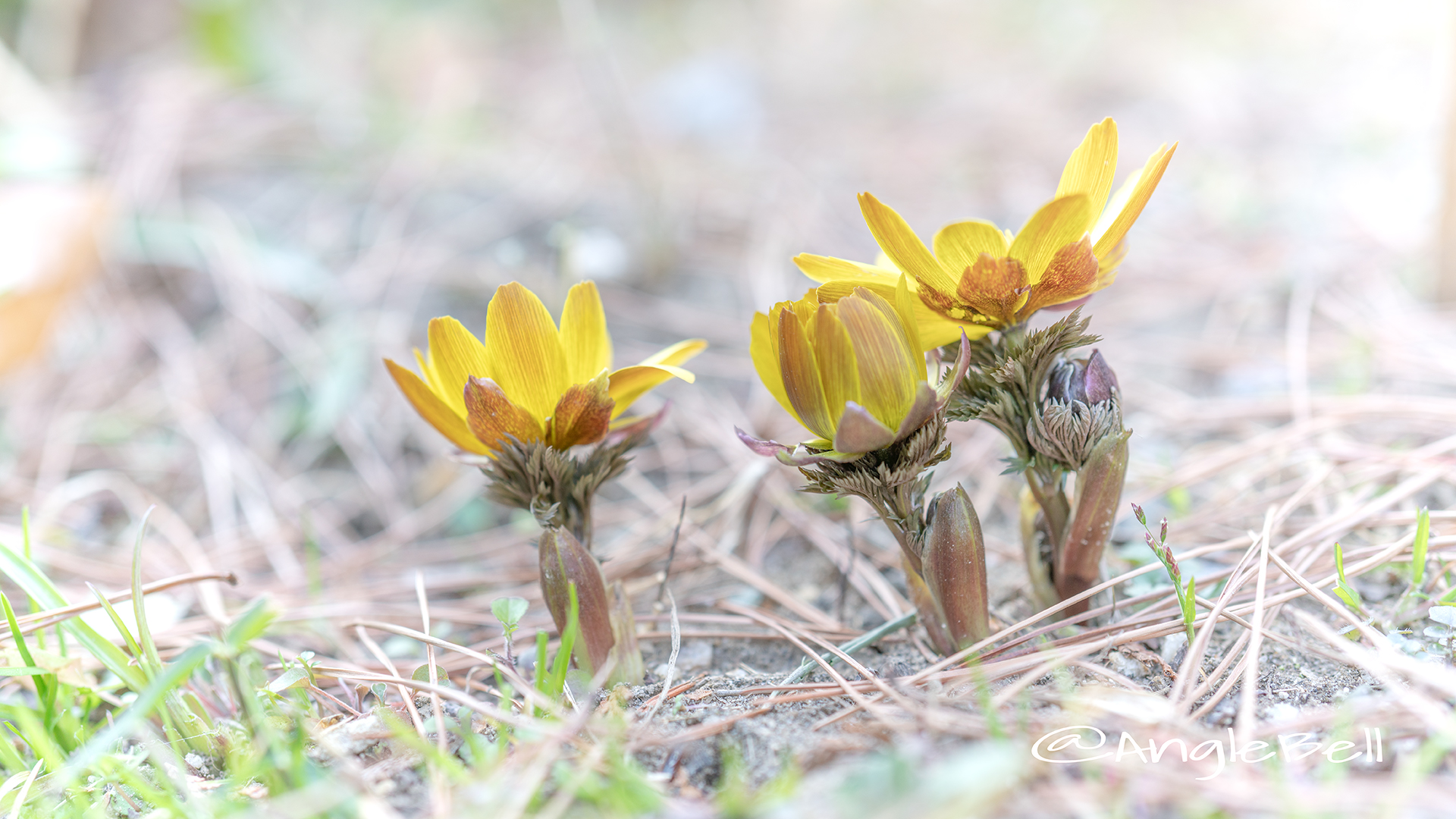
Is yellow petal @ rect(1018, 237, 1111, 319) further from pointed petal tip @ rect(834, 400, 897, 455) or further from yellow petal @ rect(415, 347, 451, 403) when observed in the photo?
yellow petal @ rect(415, 347, 451, 403)

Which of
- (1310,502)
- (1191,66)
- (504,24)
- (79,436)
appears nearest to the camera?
(1310,502)

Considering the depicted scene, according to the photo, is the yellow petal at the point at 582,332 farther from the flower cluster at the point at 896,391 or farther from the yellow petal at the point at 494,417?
the yellow petal at the point at 494,417

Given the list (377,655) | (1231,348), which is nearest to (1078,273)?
(377,655)

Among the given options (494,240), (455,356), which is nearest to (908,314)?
(455,356)

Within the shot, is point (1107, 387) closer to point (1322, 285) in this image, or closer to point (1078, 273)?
point (1078, 273)

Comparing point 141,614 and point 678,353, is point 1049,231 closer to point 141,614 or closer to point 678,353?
point 678,353
